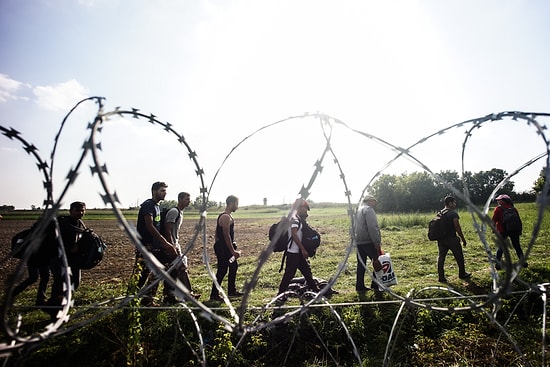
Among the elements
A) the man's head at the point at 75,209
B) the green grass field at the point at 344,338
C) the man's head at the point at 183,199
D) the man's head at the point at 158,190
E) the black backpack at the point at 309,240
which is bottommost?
the green grass field at the point at 344,338

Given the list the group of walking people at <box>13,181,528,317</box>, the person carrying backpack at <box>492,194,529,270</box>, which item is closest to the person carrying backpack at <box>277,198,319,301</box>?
the group of walking people at <box>13,181,528,317</box>

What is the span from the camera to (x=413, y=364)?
17.8 feet

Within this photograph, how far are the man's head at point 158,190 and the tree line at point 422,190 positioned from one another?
69.8 m

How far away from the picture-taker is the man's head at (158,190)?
6117 millimetres

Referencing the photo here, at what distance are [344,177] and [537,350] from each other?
186 inches

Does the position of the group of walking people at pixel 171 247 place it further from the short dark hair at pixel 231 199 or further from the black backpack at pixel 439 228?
the black backpack at pixel 439 228

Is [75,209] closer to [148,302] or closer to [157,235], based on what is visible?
[157,235]

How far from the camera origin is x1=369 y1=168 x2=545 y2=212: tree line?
220ft

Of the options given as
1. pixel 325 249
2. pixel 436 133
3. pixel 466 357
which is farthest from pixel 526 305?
pixel 325 249

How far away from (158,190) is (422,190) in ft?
271

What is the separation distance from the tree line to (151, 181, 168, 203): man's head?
6981 cm

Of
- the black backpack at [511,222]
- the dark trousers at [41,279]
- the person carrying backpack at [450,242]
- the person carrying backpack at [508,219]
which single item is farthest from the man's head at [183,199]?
the black backpack at [511,222]

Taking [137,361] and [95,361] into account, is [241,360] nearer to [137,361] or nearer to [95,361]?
[137,361]

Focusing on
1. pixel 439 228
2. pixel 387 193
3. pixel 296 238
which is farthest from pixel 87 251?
pixel 387 193
